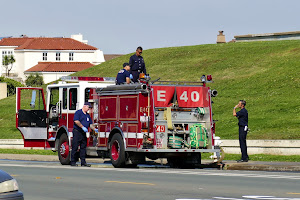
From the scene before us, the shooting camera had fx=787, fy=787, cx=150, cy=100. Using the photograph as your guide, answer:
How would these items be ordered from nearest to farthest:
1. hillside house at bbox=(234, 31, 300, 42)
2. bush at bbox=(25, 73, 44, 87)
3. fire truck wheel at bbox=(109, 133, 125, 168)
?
fire truck wheel at bbox=(109, 133, 125, 168) < hillside house at bbox=(234, 31, 300, 42) < bush at bbox=(25, 73, 44, 87)

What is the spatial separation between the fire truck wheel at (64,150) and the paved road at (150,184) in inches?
123

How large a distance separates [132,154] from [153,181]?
5.46m

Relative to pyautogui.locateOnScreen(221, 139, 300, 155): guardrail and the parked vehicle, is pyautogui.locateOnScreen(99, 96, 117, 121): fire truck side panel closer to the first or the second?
pyautogui.locateOnScreen(221, 139, 300, 155): guardrail

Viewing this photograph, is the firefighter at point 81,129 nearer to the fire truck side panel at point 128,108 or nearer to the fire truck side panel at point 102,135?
the fire truck side panel at point 102,135

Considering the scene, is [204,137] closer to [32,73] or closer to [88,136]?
[88,136]

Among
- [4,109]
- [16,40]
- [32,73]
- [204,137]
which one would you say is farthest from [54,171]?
[16,40]

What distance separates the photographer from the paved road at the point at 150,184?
15.1 m

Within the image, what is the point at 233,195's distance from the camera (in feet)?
49.1

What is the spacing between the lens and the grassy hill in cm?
4000

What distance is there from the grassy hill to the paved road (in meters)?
13.9

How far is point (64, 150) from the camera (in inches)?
1035

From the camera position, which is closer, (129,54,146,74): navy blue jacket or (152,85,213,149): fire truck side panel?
(152,85,213,149): fire truck side panel

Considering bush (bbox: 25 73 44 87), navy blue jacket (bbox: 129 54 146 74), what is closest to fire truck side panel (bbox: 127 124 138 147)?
navy blue jacket (bbox: 129 54 146 74)

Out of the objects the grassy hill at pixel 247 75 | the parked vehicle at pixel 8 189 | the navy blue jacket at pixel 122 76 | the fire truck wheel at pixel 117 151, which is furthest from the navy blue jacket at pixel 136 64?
the parked vehicle at pixel 8 189
